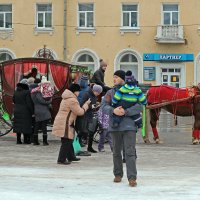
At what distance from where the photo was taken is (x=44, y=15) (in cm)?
4731

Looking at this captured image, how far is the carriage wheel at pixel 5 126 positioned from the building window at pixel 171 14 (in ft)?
89.8

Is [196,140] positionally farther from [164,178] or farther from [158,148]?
[164,178]

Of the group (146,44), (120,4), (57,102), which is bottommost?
(57,102)

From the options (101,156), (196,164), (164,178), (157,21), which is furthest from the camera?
(157,21)

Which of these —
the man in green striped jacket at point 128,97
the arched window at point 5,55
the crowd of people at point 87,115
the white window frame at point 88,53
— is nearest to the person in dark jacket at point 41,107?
the crowd of people at point 87,115

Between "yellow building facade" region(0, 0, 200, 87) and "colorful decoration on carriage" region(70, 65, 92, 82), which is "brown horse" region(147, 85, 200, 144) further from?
"yellow building facade" region(0, 0, 200, 87)

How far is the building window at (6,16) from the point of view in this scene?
47.6m

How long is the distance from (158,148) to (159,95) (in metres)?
2.16

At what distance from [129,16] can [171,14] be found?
2951 millimetres

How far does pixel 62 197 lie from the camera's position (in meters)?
9.35

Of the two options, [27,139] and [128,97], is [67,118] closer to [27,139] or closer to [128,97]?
[128,97]

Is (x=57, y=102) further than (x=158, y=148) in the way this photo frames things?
Yes

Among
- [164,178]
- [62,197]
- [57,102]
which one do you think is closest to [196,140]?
[57,102]

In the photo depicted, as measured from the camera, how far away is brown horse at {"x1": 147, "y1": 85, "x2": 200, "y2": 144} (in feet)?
60.6
